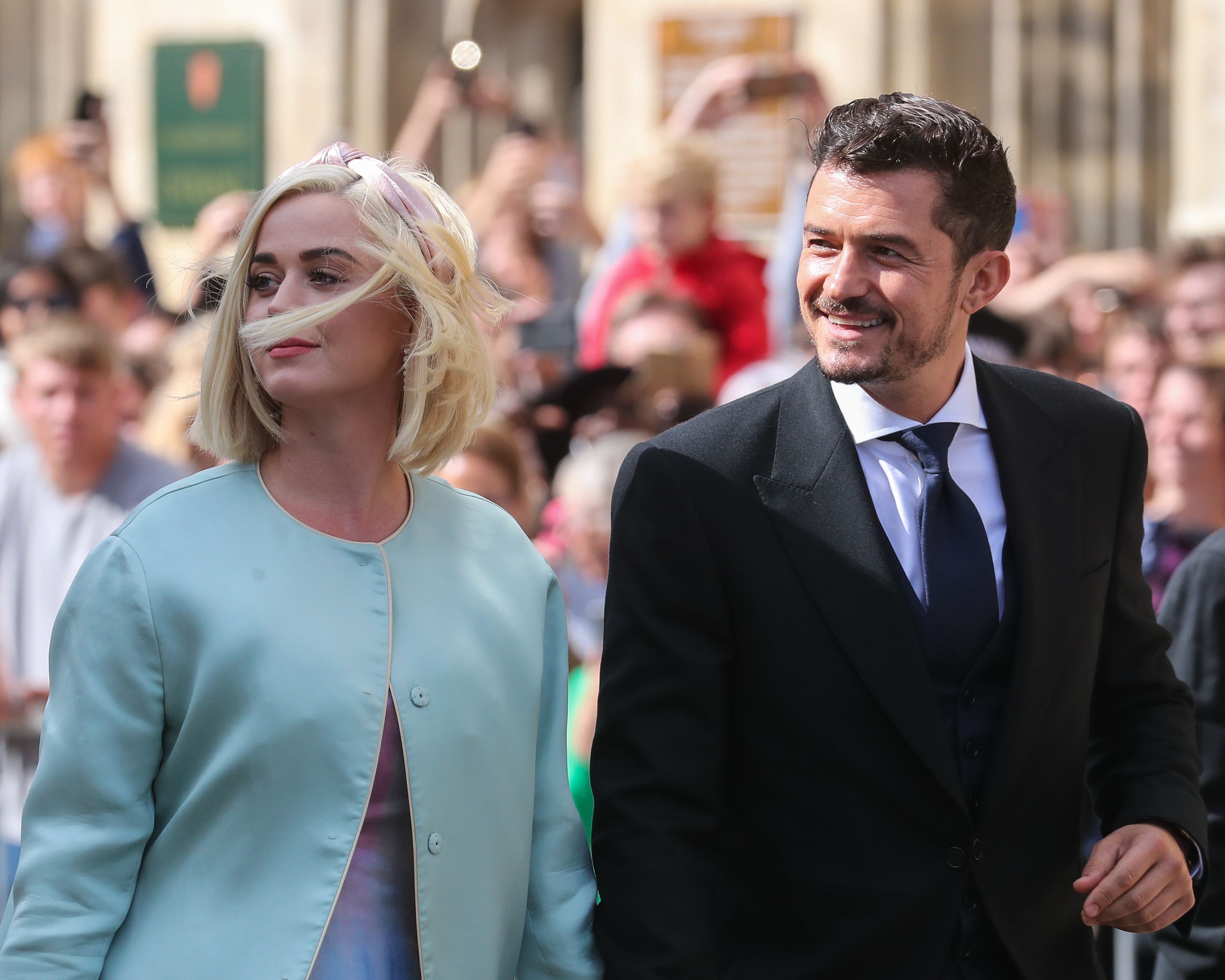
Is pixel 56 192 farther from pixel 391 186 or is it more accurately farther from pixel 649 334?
pixel 391 186

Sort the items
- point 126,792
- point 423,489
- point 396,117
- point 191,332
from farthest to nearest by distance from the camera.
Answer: point 396,117
point 191,332
point 423,489
point 126,792

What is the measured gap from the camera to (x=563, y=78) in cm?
1523

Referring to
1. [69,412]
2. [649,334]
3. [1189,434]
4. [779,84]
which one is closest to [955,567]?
[1189,434]

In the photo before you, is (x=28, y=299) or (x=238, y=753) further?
(x=28, y=299)

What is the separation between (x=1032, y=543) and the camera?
7.94 feet

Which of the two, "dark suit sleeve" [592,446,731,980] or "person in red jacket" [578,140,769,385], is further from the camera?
"person in red jacket" [578,140,769,385]

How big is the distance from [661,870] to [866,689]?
0.39 m

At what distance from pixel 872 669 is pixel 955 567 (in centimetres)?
21

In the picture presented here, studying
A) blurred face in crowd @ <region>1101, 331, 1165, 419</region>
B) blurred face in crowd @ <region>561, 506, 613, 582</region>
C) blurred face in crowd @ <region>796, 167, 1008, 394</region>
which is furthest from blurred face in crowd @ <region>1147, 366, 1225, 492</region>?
blurred face in crowd @ <region>796, 167, 1008, 394</region>

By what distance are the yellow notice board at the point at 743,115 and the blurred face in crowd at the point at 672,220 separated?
436 cm

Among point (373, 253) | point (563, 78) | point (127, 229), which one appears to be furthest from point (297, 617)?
point (563, 78)

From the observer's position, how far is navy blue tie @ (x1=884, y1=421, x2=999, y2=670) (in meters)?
2.37

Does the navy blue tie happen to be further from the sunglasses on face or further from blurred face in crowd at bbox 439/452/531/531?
the sunglasses on face

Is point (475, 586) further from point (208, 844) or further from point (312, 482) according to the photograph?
point (208, 844)
